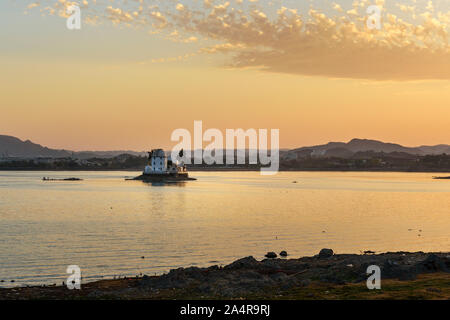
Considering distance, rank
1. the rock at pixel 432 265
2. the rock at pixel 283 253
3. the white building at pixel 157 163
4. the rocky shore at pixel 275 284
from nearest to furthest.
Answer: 1. the rocky shore at pixel 275 284
2. the rock at pixel 432 265
3. the rock at pixel 283 253
4. the white building at pixel 157 163

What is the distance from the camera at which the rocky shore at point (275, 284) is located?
2361 centimetres

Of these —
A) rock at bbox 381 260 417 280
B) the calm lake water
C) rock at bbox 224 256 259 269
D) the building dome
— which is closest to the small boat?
the building dome

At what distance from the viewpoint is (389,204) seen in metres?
97.9

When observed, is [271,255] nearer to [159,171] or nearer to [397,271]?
[397,271]

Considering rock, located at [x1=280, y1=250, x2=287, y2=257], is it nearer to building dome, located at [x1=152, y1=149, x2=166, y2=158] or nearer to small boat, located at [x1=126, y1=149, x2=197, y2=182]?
building dome, located at [x1=152, y1=149, x2=166, y2=158]

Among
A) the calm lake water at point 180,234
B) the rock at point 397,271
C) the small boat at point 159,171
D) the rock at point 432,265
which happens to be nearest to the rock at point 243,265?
the calm lake water at point 180,234

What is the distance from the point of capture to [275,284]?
2656cm

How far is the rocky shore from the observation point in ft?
77.5

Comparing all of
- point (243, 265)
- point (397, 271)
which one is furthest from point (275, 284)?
point (397, 271)

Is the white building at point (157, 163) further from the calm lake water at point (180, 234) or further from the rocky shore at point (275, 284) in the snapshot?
the rocky shore at point (275, 284)

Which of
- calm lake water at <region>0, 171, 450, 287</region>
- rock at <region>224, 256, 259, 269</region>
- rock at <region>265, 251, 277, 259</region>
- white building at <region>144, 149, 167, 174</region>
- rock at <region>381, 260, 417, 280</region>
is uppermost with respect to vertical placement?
white building at <region>144, 149, 167, 174</region>
